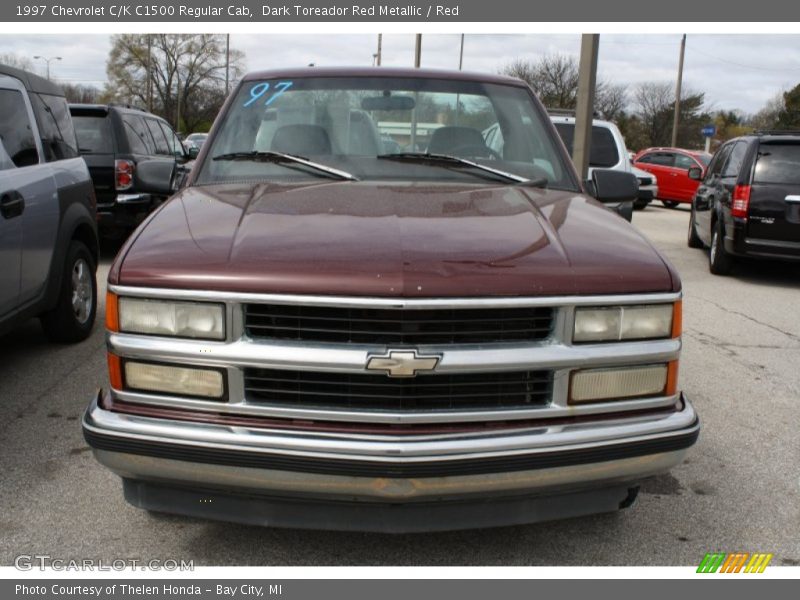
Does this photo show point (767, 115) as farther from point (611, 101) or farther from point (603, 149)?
point (603, 149)

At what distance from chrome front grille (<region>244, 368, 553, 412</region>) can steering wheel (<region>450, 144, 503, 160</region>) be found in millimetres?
1572

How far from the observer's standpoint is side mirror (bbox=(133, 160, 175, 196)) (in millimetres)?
3982

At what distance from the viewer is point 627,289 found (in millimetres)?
2631

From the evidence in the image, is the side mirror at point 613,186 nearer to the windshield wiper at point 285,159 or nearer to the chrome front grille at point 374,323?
the windshield wiper at point 285,159

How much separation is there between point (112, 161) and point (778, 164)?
25.4 ft

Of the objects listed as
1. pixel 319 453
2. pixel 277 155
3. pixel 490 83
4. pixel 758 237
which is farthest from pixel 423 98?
pixel 758 237

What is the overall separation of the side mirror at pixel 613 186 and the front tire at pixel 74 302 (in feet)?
12.1

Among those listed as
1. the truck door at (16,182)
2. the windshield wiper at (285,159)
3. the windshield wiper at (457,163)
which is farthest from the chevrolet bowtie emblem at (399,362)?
the truck door at (16,182)

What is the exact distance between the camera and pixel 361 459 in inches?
95.5

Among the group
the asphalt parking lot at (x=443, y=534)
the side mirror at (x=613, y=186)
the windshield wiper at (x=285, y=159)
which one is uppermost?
the windshield wiper at (x=285, y=159)

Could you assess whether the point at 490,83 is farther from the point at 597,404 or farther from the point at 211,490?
the point at 211,490

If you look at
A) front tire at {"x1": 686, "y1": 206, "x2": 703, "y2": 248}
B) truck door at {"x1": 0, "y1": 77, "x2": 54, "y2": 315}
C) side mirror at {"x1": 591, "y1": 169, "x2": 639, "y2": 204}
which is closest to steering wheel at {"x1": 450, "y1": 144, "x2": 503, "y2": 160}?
side mirror at {"x1": 591, "y1": 169, "x2": 639, "y2": 204}

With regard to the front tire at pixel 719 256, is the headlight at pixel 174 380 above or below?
above

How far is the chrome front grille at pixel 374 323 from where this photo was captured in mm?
2467
